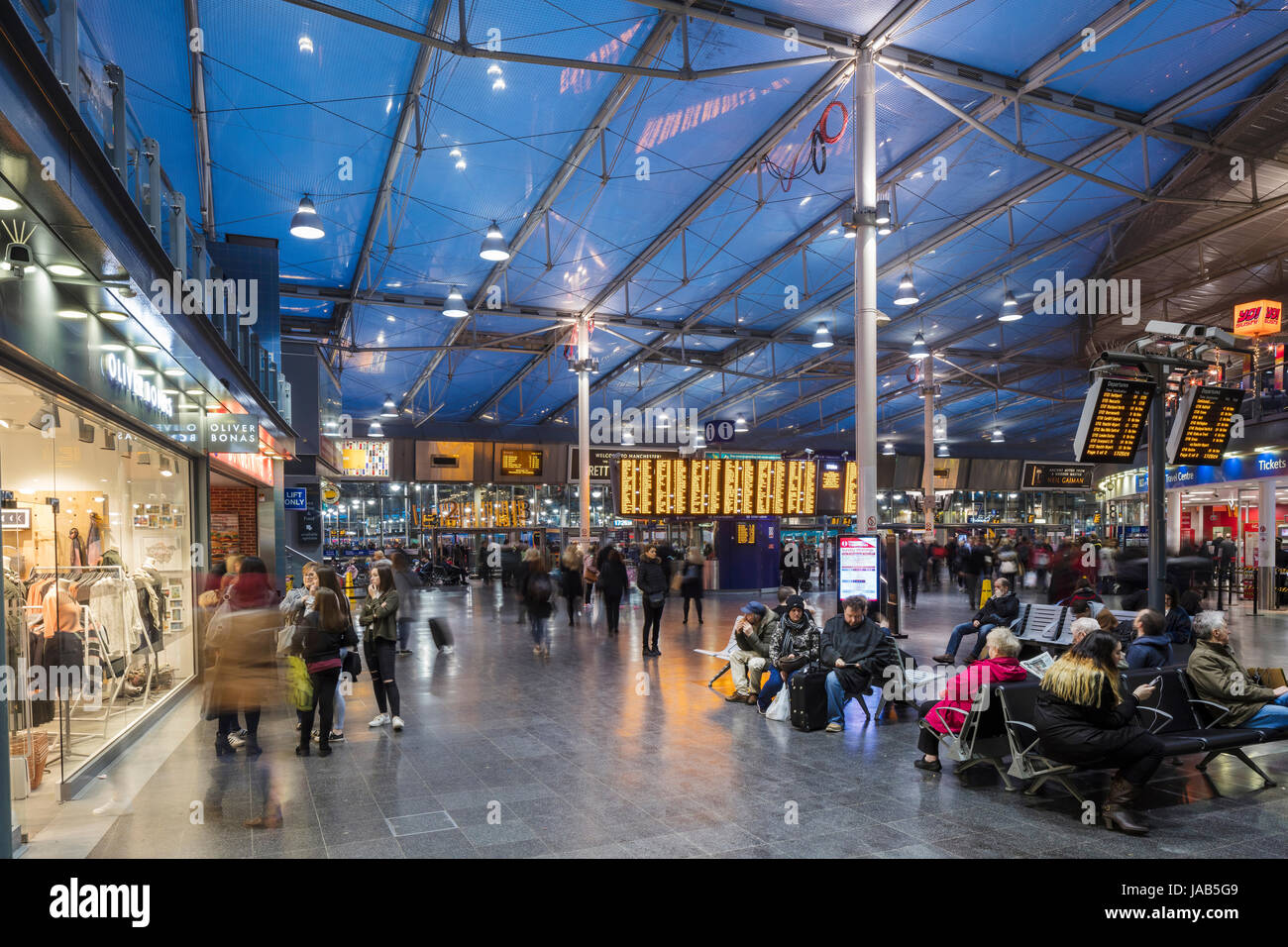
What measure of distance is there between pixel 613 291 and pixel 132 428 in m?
15.6

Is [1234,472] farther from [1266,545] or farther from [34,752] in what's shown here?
[34,752]

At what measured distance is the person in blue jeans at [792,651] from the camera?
8562 millimetres

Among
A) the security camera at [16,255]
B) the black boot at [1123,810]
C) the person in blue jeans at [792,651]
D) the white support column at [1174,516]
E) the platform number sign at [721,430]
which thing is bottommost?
the black boot at [1123,810]

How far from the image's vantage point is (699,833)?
515cm

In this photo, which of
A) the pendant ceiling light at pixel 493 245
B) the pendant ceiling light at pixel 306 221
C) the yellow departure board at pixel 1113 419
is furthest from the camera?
the pendant ceiling light at pixel 493 245

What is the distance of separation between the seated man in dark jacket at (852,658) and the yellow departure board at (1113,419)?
3.12m

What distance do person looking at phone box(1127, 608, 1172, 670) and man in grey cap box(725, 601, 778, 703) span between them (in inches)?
143

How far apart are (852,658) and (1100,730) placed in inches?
118

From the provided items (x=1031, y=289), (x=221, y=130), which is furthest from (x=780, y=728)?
(x=1031, y=289)

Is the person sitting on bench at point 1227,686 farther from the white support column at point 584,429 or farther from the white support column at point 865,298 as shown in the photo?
the white support column at point 584,429

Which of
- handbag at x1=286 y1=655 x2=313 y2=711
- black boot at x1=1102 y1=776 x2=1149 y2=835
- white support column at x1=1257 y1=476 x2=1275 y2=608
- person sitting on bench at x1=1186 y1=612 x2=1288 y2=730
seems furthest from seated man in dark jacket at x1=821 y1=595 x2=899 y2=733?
white support column at x1=1257 y1=476 x2=1275 y2=608

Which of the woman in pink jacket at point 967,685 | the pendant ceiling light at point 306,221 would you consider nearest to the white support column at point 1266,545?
the woman in pink jacket at point 967,685

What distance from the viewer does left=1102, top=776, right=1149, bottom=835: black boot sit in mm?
5047
